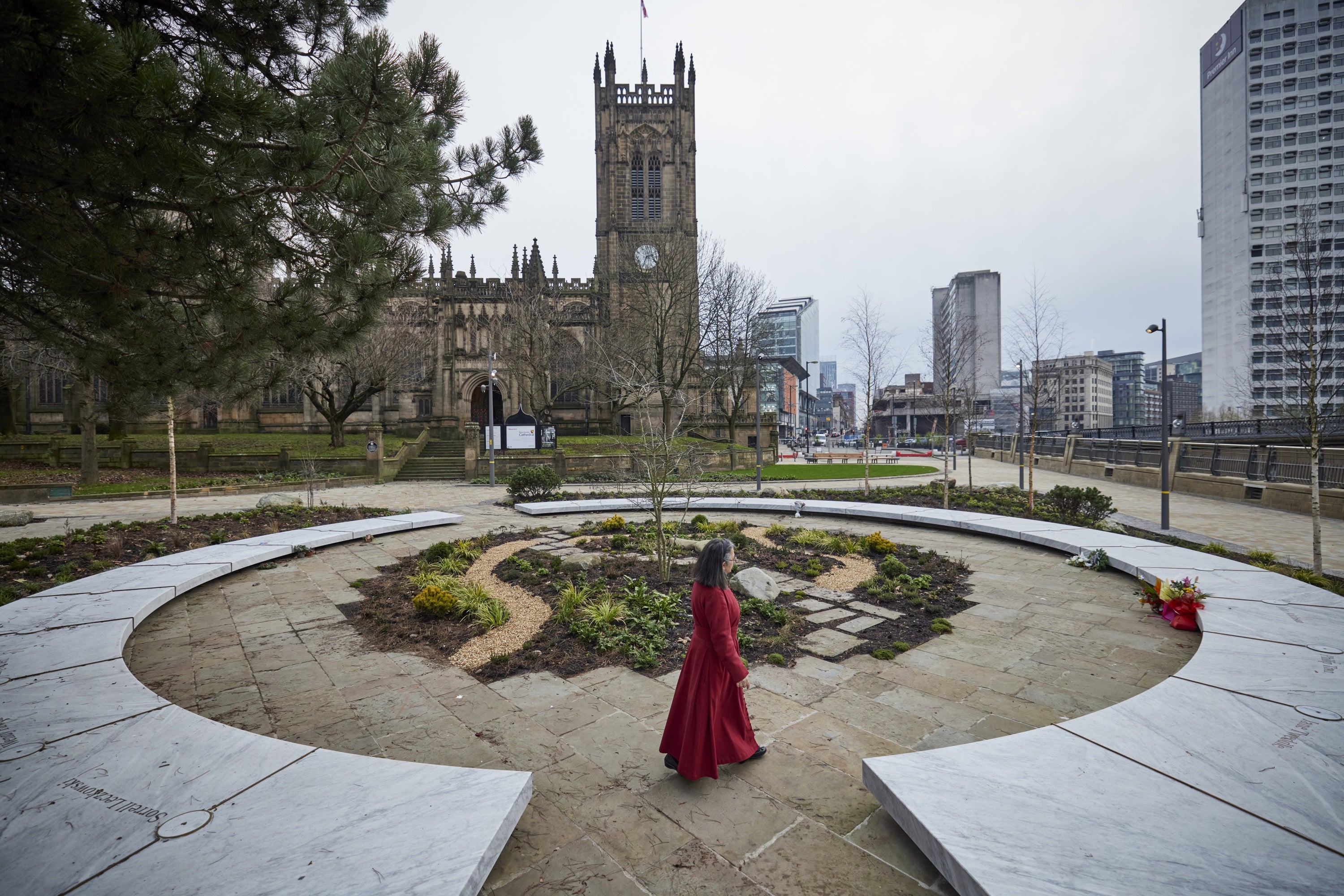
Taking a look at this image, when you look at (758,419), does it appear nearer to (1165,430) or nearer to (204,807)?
(1165,430)

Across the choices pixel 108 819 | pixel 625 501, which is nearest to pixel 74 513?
pixel 625 501

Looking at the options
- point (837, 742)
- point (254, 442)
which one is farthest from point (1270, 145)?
point (254, 442)

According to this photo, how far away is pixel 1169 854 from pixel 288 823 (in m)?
3.98

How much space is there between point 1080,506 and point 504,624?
12.3 metres

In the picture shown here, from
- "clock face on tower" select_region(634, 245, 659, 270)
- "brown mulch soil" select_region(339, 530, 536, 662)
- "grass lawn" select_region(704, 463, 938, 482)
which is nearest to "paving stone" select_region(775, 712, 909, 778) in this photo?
"brown mulch soil" select_region(339, 530, 536, 662)

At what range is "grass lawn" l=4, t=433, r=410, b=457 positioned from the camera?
26.6m

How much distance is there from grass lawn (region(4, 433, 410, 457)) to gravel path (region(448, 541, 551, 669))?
18590 mm

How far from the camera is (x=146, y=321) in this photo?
5137mm

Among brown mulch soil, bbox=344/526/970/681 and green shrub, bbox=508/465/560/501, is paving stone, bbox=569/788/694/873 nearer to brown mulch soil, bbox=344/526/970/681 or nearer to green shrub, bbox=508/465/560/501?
brown mulch soil, bbox=344/526/970/681

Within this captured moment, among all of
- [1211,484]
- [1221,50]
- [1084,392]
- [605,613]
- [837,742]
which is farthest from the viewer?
[1084,392]

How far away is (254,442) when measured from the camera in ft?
105

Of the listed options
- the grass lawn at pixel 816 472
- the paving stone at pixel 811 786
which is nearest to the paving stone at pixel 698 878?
the paving stone at pixel 811 786

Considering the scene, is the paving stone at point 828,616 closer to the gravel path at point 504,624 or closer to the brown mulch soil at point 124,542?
the gravel path at point 504,624

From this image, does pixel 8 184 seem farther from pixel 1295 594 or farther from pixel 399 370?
A: pixel 399 370
